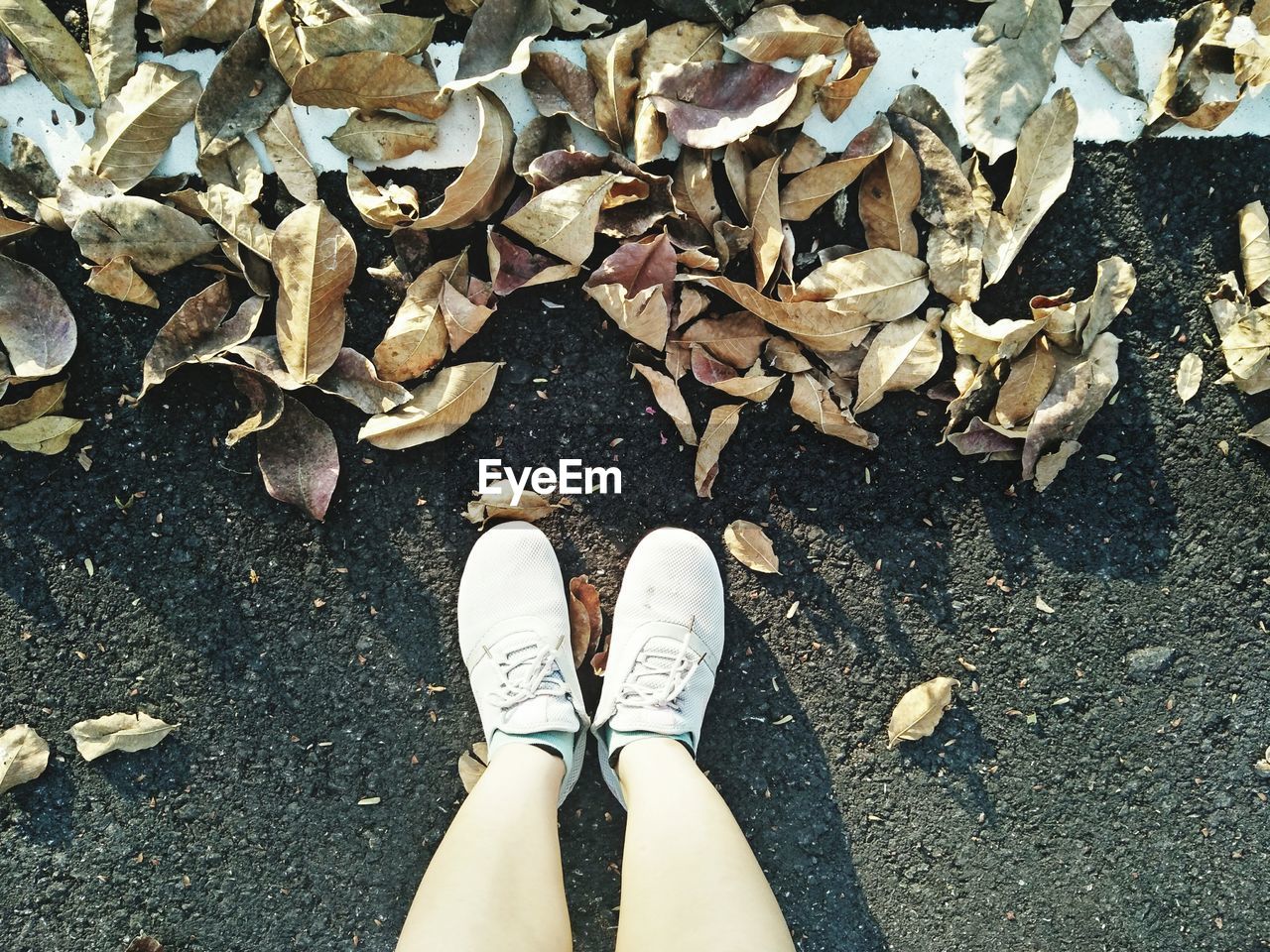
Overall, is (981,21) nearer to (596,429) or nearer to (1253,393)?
(1253,393)

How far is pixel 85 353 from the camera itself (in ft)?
5.70

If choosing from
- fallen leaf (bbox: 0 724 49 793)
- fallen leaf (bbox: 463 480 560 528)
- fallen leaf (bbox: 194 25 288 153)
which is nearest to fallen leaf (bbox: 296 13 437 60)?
fallen leaf (bbox: 194 25 288 153)

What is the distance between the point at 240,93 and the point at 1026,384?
5.70ft

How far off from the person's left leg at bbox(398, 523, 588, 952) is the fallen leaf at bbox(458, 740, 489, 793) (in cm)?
7

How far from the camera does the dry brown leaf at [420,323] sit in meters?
1.67

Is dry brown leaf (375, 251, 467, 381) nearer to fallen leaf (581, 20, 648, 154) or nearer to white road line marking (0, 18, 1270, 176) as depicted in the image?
white road line marking (0, 18, 1270, 176)

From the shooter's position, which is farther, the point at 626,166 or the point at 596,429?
the point at 596,429

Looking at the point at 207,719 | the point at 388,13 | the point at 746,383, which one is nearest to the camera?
the point at 388,13

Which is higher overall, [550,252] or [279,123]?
[279,123]

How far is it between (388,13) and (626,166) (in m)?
0.55

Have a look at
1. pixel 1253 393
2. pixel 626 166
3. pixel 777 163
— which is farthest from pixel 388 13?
pixel 1253 393

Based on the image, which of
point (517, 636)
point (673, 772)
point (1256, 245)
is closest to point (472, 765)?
point (517, 636)

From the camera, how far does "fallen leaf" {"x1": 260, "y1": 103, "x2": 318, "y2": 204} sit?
1669 millimetres

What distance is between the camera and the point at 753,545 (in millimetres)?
1779
